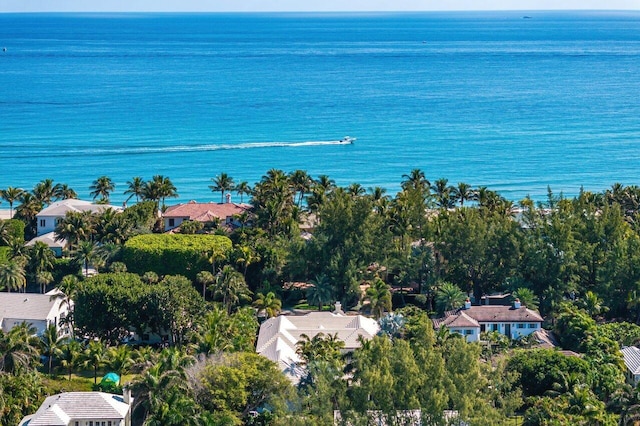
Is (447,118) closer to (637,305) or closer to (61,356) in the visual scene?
(637,305)

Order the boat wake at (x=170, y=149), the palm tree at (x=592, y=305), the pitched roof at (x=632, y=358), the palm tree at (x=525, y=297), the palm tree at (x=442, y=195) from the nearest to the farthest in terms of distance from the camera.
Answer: the pitched roof at (x=632, y=358) < the palm tree at (x=592, y=305) < the palm tree at (x=525, y=297) < the palm tree at (x=442, y=195) < the boat wake at (x=170, y=149)

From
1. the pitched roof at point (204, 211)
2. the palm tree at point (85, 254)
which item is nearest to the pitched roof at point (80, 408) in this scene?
the palm tree at point (85, 254)

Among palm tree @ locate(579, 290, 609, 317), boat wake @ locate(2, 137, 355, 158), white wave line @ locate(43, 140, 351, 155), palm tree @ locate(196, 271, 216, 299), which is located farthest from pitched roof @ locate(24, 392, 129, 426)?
white wave line @ locate(43, 140, 351, 155)

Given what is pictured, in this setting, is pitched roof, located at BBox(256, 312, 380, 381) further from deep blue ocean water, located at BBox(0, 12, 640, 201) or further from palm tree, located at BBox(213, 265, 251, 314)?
deep blue ocean water, located at BBox(0, 12, 640, 201)

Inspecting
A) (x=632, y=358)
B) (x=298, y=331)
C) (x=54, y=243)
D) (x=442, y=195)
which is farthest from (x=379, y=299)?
(x=54, y=243)

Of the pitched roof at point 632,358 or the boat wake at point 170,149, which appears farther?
the boat wake at point 170,149

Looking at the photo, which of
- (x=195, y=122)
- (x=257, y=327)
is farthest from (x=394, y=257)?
(x=195, y=122)

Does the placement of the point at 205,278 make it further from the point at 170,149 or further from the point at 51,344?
the point at 170,149

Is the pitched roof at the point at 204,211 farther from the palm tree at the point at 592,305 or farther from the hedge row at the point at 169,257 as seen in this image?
the palm tree at the point at 592,305
